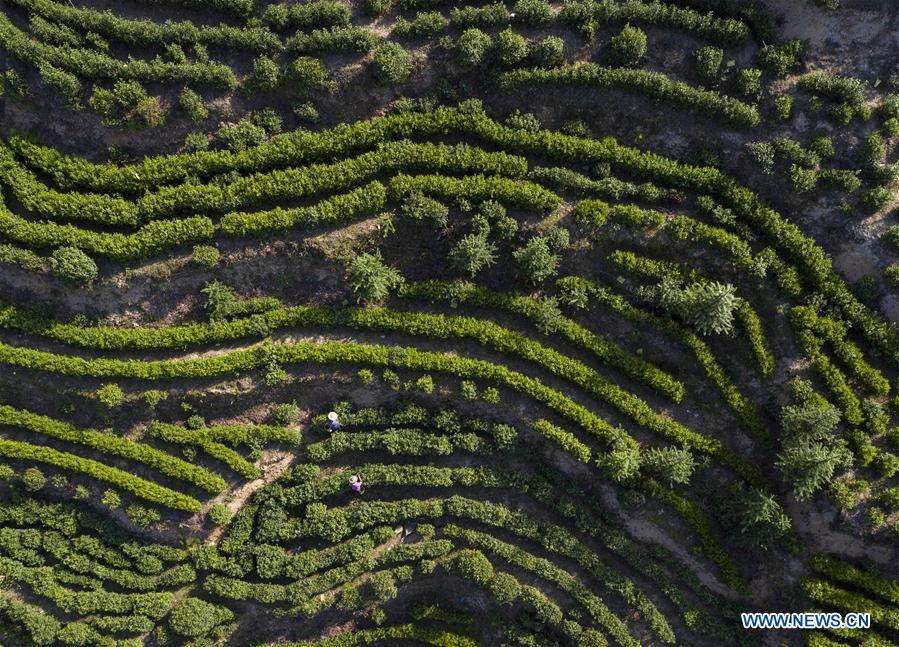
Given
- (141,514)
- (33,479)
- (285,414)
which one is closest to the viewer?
(33,479)

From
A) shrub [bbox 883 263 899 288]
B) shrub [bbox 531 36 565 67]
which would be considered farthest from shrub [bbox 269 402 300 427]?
shrub [bbox 883 263 899 288]

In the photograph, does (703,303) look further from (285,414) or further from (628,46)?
(285,414)

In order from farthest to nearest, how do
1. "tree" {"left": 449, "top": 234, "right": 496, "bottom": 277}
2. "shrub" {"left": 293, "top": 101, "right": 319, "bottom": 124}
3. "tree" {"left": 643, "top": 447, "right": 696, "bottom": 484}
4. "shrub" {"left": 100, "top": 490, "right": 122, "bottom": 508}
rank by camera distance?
"shrub" {"left": 100, "top": 490, "right": 122, "bottom": 508}
"tree" {"left": 643, "top": 447, "right": 696, "bottom": 484}
"tree" {"left": 449, "top": 234, "right": 496, "bottom": 277}
"shrub" {"left": 293, "top": 101, "right": 319, "bottom": 124}

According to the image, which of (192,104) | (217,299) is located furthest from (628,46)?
(217,299)

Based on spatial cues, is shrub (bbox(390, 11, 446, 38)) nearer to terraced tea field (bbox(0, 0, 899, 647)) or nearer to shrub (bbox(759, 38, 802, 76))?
terraced tea field (bbox(0, 0, 899, 647))

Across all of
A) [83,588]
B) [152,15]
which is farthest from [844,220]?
[83,588]
